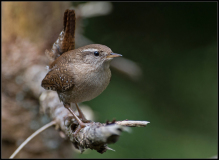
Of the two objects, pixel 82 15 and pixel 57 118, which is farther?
pixel 82 15

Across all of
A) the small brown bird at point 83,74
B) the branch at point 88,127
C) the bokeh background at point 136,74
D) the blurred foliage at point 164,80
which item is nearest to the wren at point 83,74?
the small brown bird at point 83,74

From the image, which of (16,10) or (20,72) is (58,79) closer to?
(20,72)

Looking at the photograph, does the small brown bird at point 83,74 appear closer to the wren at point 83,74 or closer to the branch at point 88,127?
the wren at point 83,74

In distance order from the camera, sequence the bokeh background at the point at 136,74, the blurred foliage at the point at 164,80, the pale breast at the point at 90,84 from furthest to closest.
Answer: the blurred foliage at the point at 164,80, the bokeh background at the point at 136,74, the pale breast at the point at 90,84

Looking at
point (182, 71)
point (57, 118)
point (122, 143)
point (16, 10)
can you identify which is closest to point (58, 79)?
point (57, 118)

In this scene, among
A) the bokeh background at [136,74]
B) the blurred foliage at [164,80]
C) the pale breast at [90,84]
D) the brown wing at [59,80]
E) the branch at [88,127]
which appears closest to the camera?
the branch at [88,127]

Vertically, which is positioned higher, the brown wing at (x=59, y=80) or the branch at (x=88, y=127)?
the brown wing at (x=59, y=80)
